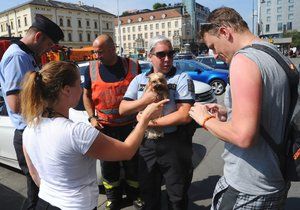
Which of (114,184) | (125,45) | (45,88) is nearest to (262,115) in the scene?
(45,88)

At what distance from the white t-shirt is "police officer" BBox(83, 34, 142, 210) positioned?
5.66 feet

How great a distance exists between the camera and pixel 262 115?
1691 mm

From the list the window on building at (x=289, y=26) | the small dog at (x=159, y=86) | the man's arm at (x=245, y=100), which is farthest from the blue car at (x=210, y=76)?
the window on building at (x=289, y=26)

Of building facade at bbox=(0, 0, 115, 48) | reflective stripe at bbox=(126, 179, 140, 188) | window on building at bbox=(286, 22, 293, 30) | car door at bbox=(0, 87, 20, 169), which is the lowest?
reflective stripe at bbox=(126, 179, 140, 188)

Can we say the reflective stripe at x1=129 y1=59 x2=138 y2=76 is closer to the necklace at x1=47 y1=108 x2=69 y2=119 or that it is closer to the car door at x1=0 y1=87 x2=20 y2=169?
the necklace at x1=47 y1=108 x2=69 y2=119

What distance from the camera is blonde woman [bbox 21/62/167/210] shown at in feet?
6.00

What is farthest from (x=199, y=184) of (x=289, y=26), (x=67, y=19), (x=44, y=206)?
(x=289, y=26)

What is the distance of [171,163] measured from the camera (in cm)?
293

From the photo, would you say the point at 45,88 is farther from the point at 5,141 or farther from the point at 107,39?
the point at 5,141

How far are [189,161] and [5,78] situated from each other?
1828 millimetres

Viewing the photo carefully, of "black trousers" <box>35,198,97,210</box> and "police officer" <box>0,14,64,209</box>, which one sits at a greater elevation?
"police officer" <box>0,14,64,209</box>

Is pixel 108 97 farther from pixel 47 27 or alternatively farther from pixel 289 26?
pixel 289 26

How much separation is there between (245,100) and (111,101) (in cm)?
230

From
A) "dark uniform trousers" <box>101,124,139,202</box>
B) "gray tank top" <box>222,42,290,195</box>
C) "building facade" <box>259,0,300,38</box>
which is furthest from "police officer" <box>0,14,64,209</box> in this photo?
"building facade" <box>259,0,300,38</box>
